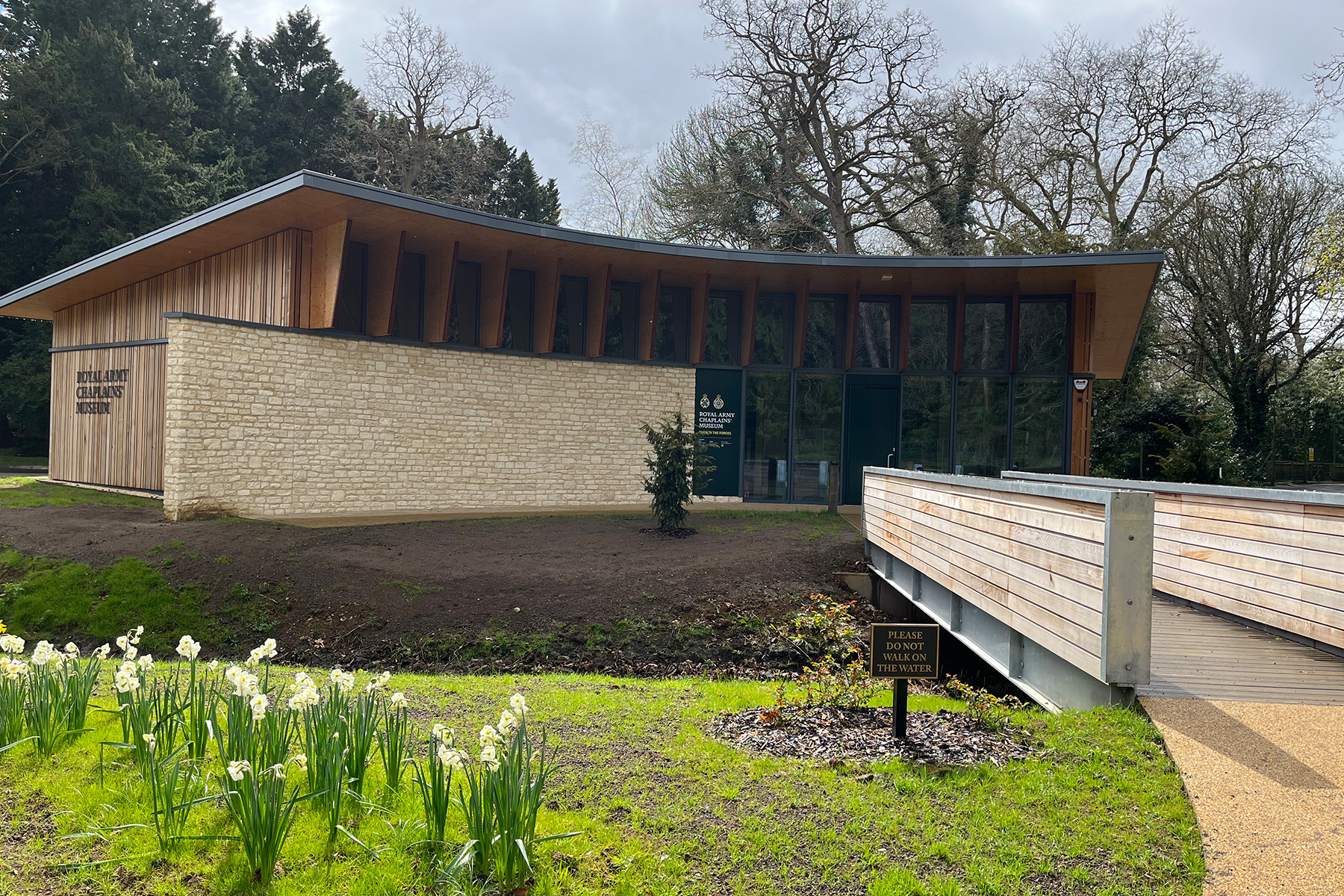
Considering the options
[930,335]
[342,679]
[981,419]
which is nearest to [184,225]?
[342,679]

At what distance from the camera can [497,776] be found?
3219mm

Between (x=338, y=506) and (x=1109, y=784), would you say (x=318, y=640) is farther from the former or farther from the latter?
(x=1109, y=784)

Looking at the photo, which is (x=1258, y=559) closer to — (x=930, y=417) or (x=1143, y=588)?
(x=1143, y=588)

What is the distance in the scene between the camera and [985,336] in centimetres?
1853

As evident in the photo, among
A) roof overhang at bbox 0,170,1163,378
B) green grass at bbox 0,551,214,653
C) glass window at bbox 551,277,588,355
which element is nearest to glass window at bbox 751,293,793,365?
roof overhang at bbox 0,170,1163,378

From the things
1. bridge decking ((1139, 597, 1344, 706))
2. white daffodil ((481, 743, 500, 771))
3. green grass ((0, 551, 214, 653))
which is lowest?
green grass ((0, 551, 214, 653))

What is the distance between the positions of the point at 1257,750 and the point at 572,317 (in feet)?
49.8

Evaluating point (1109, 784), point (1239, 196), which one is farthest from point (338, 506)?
point (1239, 196)

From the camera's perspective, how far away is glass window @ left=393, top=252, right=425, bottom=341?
15844 mm

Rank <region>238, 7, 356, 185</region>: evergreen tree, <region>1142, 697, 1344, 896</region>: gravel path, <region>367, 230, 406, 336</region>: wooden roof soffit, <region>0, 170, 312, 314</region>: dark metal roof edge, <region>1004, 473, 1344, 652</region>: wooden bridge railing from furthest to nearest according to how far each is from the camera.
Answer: <region>238, 7, 356, 185</region>: evergreen tree, <region>367, 230, 406, 336</region>: wooden roof soffit, <region>0, 170, 312, 314</region>: dark metal roof edge, <region>1004, 473, 1344, 652</region>: wooden bridge railing, <region>1142, 697, 1344, 896</region>: gravel path

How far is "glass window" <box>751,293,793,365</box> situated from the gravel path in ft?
47.2

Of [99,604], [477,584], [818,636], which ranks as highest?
[477,584]

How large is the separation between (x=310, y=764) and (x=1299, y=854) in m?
4.06

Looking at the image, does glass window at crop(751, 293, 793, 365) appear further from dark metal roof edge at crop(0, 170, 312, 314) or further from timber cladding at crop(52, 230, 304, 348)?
dark metal roof edge at crop(0, 170, 312, 314)
